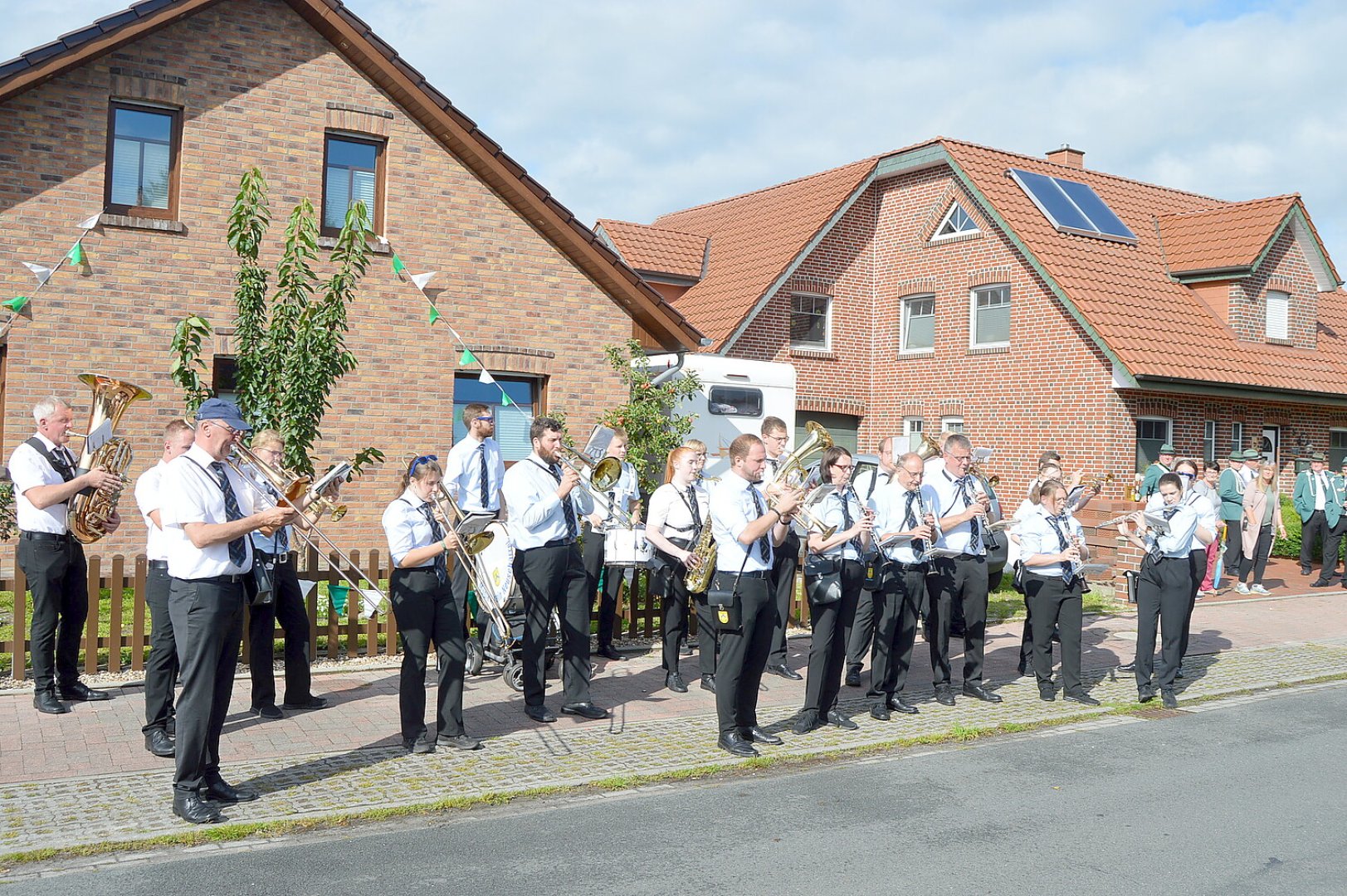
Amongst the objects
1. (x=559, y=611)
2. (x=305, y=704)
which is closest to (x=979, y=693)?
(x=559, y=611)

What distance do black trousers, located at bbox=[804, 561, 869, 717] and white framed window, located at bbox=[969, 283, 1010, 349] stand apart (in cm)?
1508

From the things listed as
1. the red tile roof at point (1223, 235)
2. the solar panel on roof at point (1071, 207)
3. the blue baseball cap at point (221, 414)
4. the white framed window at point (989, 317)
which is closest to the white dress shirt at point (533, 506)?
the blue baseball cap at point (221, 414)

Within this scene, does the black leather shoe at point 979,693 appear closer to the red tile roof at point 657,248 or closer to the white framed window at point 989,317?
the white framed window at point 989,317

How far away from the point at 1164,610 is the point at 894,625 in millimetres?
2367

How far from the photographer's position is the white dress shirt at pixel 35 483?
Answer: 25.6 feet

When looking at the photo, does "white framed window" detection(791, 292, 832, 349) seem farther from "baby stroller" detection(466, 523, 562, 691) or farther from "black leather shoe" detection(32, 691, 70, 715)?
"black leather shoe" detection(32, 691, 70, 715)

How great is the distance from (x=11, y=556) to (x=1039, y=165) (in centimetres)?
2052

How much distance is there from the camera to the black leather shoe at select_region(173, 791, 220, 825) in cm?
587

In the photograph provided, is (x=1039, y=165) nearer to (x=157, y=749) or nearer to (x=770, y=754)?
(x=770, y=754)

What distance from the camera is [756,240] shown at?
2528 cm

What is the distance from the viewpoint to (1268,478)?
17.7 m

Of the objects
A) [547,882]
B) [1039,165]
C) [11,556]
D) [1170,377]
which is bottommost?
[547,882]

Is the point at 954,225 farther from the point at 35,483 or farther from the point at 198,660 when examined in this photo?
the point at 198,660

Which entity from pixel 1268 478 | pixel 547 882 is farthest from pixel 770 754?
pixel 1268 478
